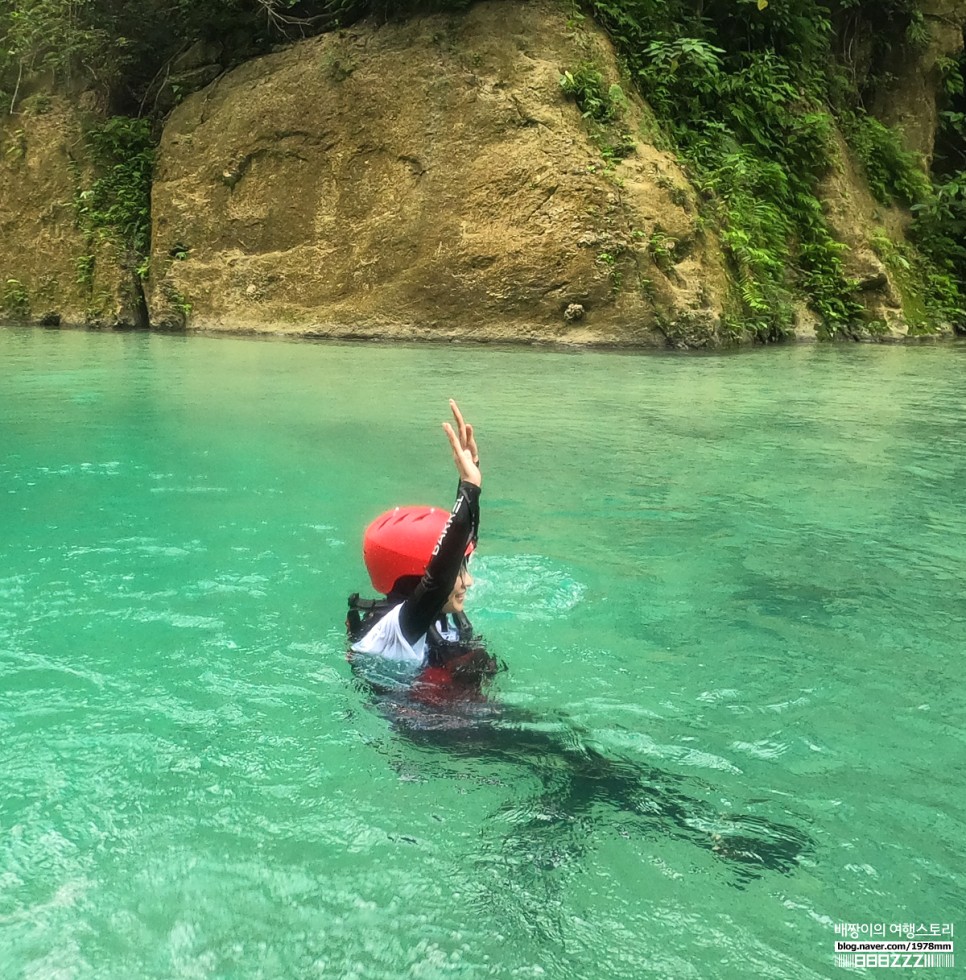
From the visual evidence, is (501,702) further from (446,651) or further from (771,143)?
(771,143)

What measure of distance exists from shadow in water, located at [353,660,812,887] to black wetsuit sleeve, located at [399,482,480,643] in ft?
0.86

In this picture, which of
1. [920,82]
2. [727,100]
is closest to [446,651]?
[727,100]

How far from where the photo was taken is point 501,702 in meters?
3.07

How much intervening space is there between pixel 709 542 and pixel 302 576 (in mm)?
1828

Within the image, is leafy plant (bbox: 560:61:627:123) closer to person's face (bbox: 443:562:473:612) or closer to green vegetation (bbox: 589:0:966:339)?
green vegetation (bbox: 589:0:966:339)

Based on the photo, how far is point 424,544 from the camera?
121 inches

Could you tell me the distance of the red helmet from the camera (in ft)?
10.1

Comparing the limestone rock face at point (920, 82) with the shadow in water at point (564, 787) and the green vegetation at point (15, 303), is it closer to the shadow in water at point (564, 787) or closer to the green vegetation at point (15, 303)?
the green vegetation at point (15, 303)

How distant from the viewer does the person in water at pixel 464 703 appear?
92.7 inches

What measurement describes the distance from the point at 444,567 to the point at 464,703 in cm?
47

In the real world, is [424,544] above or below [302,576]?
above

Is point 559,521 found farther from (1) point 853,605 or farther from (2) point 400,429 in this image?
(2) point 400,429

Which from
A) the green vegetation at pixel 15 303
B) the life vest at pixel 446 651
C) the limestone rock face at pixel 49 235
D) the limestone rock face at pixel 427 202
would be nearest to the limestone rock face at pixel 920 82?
the limestone rock face at pixel 427 202

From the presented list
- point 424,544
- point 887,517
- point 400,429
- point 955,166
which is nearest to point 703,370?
point 400,429
